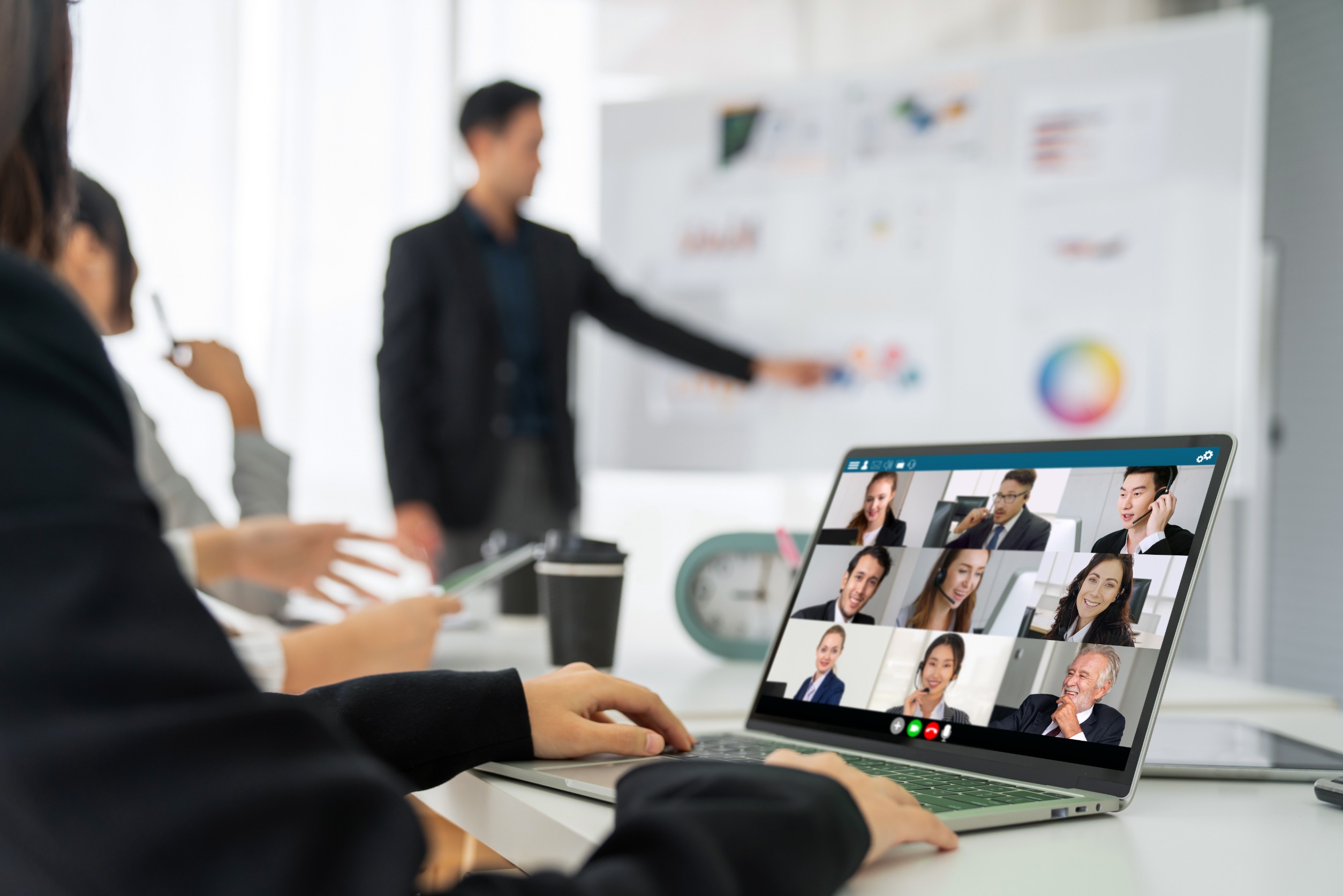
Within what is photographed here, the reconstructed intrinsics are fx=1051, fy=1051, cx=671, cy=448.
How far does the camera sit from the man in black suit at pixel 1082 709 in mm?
613

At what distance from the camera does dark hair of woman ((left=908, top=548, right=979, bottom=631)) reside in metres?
0.71

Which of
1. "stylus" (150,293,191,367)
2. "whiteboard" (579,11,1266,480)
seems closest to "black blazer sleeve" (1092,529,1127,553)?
"stylus" (150,293,191,367)

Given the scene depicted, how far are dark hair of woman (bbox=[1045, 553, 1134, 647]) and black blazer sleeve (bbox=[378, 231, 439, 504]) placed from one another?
80.8 inches

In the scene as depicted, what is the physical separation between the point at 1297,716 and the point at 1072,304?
1.70 metres

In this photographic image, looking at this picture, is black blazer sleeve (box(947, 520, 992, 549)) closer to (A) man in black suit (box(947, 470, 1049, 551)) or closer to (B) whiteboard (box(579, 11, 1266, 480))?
(A) man in black suit (box(947, 470, 1049, 551))

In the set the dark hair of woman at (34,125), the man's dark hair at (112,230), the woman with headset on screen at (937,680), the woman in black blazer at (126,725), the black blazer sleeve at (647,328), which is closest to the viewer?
the woman in black blazer at (126,725)

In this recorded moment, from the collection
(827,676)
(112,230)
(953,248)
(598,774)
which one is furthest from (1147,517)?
(953,248)

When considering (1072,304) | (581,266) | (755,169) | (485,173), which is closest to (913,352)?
(1072,304)

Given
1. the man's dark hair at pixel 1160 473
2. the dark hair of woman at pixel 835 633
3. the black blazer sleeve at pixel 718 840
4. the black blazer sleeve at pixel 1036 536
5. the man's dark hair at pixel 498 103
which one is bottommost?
the dark hair of woman at pixel 835 633

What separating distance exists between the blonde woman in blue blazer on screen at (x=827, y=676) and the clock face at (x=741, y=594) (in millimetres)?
446

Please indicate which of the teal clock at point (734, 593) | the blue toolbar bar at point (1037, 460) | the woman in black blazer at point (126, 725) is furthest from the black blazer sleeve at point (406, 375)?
the woman in black blazer at point (126, 725)

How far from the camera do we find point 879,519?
812mm

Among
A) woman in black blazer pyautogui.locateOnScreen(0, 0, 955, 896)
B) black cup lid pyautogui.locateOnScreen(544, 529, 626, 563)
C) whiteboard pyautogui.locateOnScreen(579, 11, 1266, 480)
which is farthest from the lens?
whiteboard pyautogui.locateOnScreen(579, 11, 1266, 480)

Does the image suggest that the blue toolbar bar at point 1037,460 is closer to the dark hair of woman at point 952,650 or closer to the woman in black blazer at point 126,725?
the dark hair of woman at point 952,650
